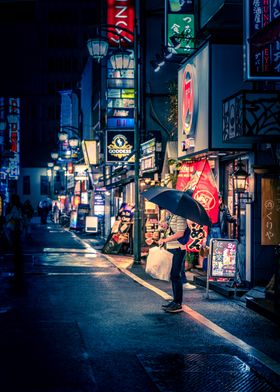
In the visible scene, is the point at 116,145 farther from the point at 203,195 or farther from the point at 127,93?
the point at 203,195

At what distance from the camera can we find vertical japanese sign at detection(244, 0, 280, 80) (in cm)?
1162

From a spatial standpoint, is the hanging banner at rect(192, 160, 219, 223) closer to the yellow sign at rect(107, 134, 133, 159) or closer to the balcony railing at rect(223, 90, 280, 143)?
the balcony railing at rect(223, 90, 280, 143)

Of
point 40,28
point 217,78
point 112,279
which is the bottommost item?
point 112,279

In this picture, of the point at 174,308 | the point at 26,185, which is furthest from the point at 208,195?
the point at 26,185

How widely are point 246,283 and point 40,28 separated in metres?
97.8

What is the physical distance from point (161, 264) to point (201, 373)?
6.91 meters

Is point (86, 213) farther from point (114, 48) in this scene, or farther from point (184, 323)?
point (184, 323)

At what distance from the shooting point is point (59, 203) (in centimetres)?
7000

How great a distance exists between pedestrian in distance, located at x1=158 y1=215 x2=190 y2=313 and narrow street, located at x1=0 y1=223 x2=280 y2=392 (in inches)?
9.8

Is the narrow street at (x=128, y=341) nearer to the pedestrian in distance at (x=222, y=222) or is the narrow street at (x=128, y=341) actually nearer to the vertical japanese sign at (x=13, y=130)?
the pedestrian in distance at (x=222, y=222)

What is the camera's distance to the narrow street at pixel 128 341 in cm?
721

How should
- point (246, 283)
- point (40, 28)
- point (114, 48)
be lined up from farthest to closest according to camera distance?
point (40, 28) → point (114, 48) → point (246, 283)

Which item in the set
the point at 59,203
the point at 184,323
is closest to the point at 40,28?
→ the point at 59,203

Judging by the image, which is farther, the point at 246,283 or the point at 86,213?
the point at 86,213
